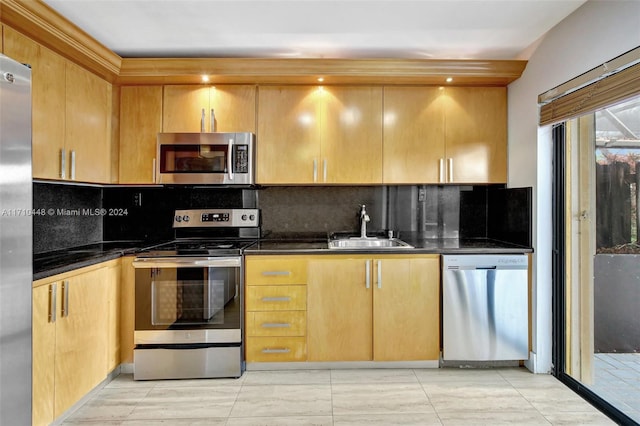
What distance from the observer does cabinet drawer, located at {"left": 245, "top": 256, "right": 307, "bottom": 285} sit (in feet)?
8.25

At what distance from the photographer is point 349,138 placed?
111 inches

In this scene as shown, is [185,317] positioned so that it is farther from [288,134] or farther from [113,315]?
[288,134]

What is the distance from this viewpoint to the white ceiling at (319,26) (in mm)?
2094

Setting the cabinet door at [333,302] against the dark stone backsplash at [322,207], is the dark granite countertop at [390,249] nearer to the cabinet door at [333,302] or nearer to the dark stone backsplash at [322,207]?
the cabinet door at [333,302]

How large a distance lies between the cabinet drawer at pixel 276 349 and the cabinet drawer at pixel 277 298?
216 millimetres

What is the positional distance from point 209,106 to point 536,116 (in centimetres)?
237

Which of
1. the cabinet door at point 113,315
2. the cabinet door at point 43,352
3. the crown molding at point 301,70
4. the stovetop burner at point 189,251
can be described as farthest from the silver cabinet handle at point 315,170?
the cabinet door at point 43,352

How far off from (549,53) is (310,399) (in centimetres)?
269

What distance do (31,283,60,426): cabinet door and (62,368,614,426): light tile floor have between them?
0.92ft

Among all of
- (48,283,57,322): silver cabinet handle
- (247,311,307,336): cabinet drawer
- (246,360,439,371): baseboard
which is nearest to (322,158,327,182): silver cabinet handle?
(247,311,307,336): cabinet drawer

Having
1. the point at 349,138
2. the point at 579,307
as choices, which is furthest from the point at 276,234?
the point at 579,307

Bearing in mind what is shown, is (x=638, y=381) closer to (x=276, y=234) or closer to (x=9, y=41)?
(x=276, y=234)

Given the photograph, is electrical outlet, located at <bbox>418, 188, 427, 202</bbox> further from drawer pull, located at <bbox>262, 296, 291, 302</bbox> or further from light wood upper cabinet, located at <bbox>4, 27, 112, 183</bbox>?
light wood upper cabinet, located at <bbox>4, 27, 112, 183</bbox>

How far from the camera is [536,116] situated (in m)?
2.52
